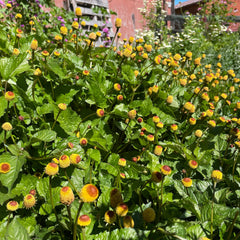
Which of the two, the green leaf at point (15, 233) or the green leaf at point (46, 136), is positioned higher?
the green leaf at point (46, 136)

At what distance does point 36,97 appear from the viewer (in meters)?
1.27

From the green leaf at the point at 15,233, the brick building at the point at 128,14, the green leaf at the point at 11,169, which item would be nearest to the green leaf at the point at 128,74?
the green leaf at the point at 11,169

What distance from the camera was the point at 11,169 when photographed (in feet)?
2.81

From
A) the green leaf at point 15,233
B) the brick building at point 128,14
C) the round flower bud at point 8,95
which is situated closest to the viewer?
the green leaf at point 15,233

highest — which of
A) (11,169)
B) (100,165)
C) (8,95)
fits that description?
(8,95)

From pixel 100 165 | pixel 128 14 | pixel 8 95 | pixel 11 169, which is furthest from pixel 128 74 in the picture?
pixel 128 14

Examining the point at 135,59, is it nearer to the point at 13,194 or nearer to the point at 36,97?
the point at 36,97

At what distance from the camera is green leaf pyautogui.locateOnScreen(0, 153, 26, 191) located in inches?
32.5

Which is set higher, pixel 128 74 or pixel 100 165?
pixel 128 74

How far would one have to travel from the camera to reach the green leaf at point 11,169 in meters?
0.83

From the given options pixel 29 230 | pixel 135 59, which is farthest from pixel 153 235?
pixel 135 59

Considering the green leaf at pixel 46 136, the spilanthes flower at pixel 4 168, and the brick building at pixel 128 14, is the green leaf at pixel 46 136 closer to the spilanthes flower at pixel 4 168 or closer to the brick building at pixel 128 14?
the spilanthes flower at pixel 4 168

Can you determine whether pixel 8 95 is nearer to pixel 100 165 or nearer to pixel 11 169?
pixel 11 169

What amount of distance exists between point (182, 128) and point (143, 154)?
0.42 m
